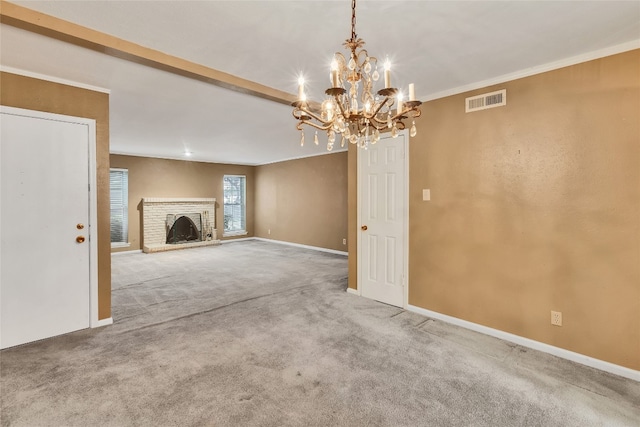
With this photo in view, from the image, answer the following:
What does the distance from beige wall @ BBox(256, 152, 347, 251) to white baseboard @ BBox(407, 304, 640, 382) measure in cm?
390

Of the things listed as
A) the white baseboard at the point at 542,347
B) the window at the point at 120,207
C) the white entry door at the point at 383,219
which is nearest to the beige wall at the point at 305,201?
the white entry door at the point at 383,219

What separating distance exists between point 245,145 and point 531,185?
5134mm

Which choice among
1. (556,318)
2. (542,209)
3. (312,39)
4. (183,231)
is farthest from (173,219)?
(556,318)

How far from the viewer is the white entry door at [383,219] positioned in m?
3.62

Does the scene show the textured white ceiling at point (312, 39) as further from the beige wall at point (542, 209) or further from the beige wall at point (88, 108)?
the beige wall at point (542, 209)

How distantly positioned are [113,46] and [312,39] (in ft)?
4.73

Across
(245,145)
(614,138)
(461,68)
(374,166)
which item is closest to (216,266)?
(245,145)

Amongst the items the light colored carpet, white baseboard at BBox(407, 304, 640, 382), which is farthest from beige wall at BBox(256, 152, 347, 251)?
white baseboard at BBox(407, 304, 640, 382)

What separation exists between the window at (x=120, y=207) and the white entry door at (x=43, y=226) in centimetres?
497

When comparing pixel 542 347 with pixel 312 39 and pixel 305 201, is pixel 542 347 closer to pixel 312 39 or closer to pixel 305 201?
pixel 312 39

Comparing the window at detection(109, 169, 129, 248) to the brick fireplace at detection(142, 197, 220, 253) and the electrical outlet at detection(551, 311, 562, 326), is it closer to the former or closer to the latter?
the brick fireplace at detection(142, 197, 220, 253)

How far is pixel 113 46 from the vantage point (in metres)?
2.19

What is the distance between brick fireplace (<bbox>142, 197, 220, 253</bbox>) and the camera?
757 cm

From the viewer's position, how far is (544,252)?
104 inches
